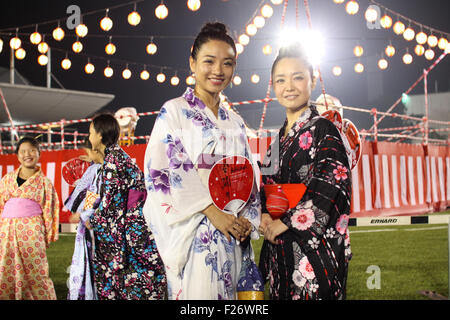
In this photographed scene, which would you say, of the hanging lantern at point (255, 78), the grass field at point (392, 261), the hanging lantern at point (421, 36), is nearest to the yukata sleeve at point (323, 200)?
the grass field at point (392, 261)

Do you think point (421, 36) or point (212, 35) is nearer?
point (212, 35)

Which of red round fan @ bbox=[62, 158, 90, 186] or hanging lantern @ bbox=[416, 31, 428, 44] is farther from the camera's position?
hanging lantern @ bbox=[416, 31, 428, 44]

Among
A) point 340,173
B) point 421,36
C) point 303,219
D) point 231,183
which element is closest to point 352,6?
point 421,36

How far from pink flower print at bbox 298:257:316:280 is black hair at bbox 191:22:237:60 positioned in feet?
2.74

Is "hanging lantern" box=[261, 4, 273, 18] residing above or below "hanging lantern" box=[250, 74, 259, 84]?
below

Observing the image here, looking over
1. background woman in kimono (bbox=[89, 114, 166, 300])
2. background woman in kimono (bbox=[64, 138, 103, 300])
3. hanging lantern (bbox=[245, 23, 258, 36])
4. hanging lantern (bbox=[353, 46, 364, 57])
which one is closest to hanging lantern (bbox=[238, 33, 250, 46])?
hanging lantern (bbox=[245, 23, 258, 36])

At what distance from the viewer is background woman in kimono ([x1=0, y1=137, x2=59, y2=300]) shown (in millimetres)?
3260

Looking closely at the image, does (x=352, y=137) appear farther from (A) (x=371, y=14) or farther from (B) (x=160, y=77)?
(B) (x=160, y=77)

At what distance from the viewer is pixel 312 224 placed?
1.53 m

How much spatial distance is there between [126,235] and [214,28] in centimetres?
131

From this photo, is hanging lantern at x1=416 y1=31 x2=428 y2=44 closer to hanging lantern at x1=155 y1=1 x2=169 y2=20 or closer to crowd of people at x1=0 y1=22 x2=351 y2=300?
hanging lantern at x1=155 y1=1 x2=169 y2=20

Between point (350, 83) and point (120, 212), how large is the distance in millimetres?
13777

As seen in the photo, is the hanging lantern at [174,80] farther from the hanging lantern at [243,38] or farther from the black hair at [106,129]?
the black hair at [106,129]

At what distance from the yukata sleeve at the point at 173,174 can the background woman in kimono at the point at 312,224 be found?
1.07 feet
